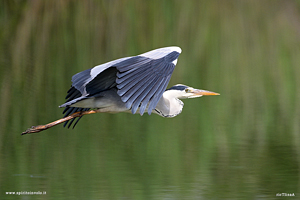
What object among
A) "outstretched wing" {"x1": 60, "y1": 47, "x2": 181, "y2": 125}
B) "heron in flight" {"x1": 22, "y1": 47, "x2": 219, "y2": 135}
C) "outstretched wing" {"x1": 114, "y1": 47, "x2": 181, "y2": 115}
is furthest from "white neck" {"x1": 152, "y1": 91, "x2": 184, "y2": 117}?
"outstretched wing" {"x1": 114, "y1": 47, "x2": 181, "y2": 115}

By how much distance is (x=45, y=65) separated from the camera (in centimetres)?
1043

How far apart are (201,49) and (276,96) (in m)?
3.36

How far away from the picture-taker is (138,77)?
14.9 ft

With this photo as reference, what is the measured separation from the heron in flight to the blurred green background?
0.69m

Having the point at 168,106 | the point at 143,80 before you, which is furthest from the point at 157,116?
the point at 143,80

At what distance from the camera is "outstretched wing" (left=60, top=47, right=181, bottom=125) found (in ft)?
14.6

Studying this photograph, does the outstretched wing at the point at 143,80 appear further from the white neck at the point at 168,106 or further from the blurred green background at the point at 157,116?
the blurred green background at the point at 157,116

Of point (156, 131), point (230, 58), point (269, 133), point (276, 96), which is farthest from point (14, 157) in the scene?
point (230, 58)

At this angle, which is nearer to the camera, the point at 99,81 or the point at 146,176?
the point at 99,81

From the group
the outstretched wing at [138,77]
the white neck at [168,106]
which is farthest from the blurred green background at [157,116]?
the outstretched wing at [138,77]

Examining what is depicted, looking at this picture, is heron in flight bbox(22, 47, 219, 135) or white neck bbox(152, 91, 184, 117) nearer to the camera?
heron in flight bbox(22, 47, 219, 135)

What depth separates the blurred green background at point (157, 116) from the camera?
547cm

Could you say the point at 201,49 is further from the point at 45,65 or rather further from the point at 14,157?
the point at 14,157

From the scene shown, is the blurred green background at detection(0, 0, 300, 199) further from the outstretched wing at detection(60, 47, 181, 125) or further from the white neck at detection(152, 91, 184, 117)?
the outstretched wing at detection(60, 47, 181, 125)
